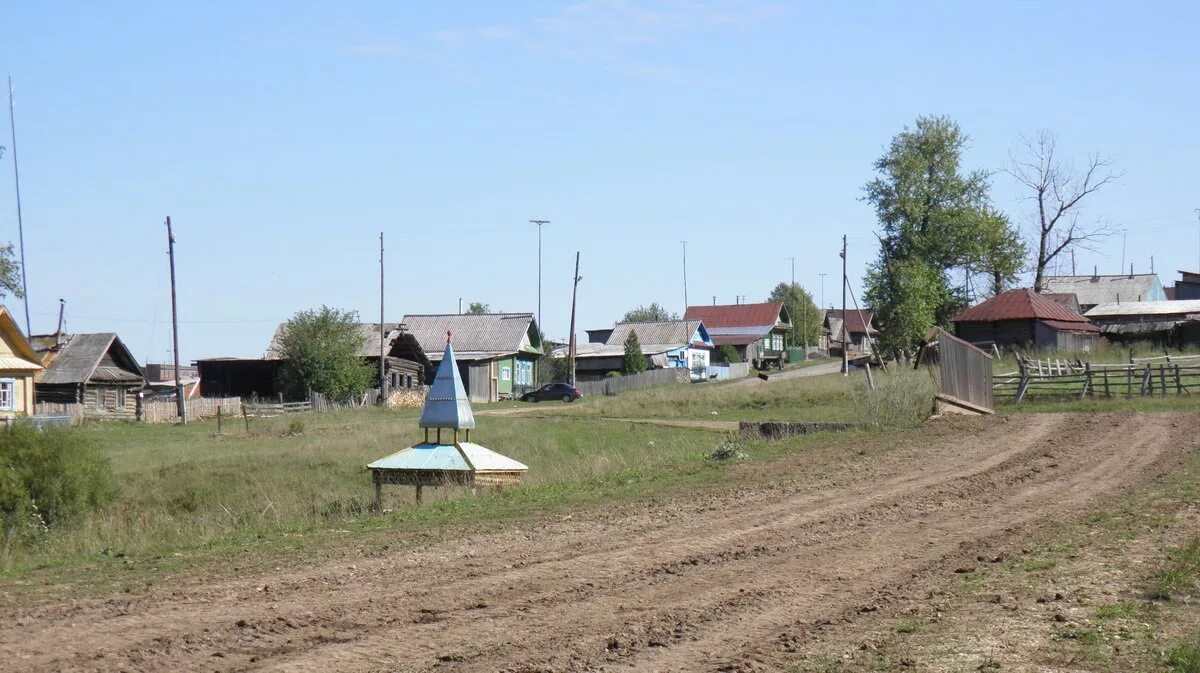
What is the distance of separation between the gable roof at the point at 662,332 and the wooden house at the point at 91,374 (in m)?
46.8

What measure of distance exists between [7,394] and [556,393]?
29.3 meters

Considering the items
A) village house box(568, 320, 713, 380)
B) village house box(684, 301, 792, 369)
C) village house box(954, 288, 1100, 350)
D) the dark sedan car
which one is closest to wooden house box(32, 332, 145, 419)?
the dark sedan car

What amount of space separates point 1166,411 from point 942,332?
7.40 metres

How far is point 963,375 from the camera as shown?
29297 millimetres

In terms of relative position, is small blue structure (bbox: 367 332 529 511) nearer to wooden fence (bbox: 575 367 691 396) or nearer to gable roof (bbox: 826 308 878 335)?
wooden fence (bbox: 575 367 691 396)

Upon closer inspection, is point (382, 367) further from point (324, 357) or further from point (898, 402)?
point (898, 402)

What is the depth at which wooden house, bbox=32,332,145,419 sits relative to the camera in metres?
59.4

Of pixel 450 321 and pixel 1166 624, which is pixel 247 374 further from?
pixel 1166 624

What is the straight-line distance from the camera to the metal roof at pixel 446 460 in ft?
63.3

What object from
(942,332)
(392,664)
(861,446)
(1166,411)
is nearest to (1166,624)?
(392,664)

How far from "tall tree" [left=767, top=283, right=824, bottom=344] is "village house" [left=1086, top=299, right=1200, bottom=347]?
4900 cm

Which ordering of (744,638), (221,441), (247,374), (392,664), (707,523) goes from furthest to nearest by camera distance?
(247,374) < (221,441) < (707,523) < (744,638) < (392,664)

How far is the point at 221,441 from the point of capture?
4112cm

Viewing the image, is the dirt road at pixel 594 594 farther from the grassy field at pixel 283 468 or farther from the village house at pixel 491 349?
the village house at pixel 491 349
